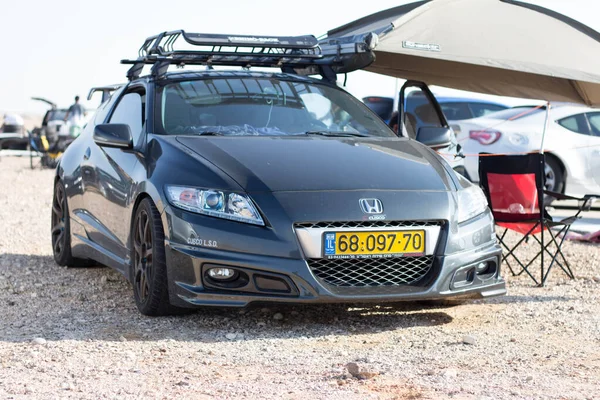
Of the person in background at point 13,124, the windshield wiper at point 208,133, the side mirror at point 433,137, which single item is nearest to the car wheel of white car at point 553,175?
the side mirror at point 433,137

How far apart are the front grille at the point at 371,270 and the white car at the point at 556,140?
30.4 ft

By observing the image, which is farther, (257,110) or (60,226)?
(60,226)

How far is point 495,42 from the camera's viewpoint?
9227 millimetres

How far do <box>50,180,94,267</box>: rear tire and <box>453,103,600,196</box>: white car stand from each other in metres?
7.52

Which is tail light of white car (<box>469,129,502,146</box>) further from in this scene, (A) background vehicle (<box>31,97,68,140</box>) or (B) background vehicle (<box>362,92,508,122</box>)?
(A) background vehicle (<box>31,97,68,140</box>)

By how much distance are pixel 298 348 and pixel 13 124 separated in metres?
27.0

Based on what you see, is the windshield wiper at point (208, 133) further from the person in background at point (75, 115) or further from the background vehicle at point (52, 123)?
the person in background at point (75, 115)

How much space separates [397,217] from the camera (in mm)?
5770

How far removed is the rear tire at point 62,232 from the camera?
8.37 m

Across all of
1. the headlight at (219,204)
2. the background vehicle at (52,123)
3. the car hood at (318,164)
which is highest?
the car hood at (318,164)

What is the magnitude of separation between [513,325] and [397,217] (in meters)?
1.07

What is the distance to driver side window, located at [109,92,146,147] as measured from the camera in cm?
687

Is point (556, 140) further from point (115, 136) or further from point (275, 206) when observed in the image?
point (275, 206)

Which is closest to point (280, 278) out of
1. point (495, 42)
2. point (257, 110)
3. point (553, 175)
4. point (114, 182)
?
point (257, 110)
